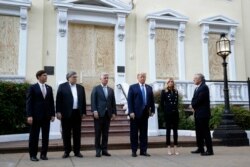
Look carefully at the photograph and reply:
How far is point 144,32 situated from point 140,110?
26.6 ft

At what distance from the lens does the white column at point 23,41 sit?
13953 mm

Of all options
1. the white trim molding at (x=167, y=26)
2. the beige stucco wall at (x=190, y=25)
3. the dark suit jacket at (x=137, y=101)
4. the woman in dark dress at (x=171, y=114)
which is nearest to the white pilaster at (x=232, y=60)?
Answer: the beige stucco wall at (x=190, y=25)

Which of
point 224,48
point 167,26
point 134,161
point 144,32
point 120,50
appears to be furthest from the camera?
point 167,26

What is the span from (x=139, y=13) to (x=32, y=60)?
5425 mm

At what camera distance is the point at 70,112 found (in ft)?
26.1

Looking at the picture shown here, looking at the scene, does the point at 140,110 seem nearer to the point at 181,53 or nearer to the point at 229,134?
the point at 229,134

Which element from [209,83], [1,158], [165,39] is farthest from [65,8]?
[1,158]

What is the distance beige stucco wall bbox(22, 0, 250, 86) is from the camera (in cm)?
1430

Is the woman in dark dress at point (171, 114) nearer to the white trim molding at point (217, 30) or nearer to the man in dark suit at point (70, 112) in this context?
the man in dark suit at point (70, 112)

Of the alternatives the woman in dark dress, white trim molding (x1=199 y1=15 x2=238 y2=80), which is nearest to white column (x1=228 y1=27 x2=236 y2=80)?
white trim molding (x1=199 y1=15 x2=238 y2=80)

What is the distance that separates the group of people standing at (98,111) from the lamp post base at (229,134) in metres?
2.41

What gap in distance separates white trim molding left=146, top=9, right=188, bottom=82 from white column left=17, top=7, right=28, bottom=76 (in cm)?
549

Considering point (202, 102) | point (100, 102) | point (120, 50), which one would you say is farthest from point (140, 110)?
point (120, 50)

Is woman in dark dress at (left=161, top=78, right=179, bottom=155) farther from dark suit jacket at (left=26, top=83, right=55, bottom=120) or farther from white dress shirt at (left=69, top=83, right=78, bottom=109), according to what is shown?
dark suit jacket at (left=26, top=83, right=55, bottom=120)
